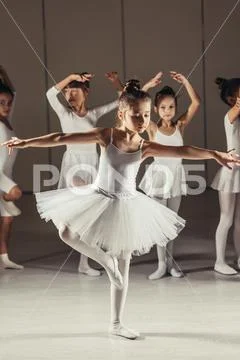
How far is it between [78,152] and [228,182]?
3.10 feet

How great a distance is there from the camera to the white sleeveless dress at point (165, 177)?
482 centimetres

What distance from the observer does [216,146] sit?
8.91 metres

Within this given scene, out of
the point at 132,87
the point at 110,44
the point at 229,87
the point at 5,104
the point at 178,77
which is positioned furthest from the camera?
the point at 110,44

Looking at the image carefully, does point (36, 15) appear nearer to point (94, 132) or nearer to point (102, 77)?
point (102, 77)

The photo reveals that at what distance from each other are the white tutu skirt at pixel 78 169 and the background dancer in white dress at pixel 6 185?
1.07 feet

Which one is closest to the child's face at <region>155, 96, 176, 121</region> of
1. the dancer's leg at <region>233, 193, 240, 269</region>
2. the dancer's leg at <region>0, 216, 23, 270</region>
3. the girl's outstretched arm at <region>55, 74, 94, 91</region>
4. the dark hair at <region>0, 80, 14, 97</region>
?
the girl's outstretched arm at <region>55, 74, 94, 91</region>

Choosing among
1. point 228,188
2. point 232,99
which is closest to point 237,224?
point 228,188

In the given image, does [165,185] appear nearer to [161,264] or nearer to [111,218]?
[161,264]

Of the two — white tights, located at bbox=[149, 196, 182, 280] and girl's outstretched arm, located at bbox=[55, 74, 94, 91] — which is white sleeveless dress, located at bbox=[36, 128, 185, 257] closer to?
white tights, located at bbox=[149, 196, 182, 280]

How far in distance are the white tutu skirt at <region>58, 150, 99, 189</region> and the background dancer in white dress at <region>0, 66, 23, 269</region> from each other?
33 centimetres

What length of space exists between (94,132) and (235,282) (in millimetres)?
1532

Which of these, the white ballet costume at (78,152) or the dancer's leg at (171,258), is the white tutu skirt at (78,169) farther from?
the dancer's leg at (171,258)

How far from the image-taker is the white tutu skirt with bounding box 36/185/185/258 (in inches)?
135

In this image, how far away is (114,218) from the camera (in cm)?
345
